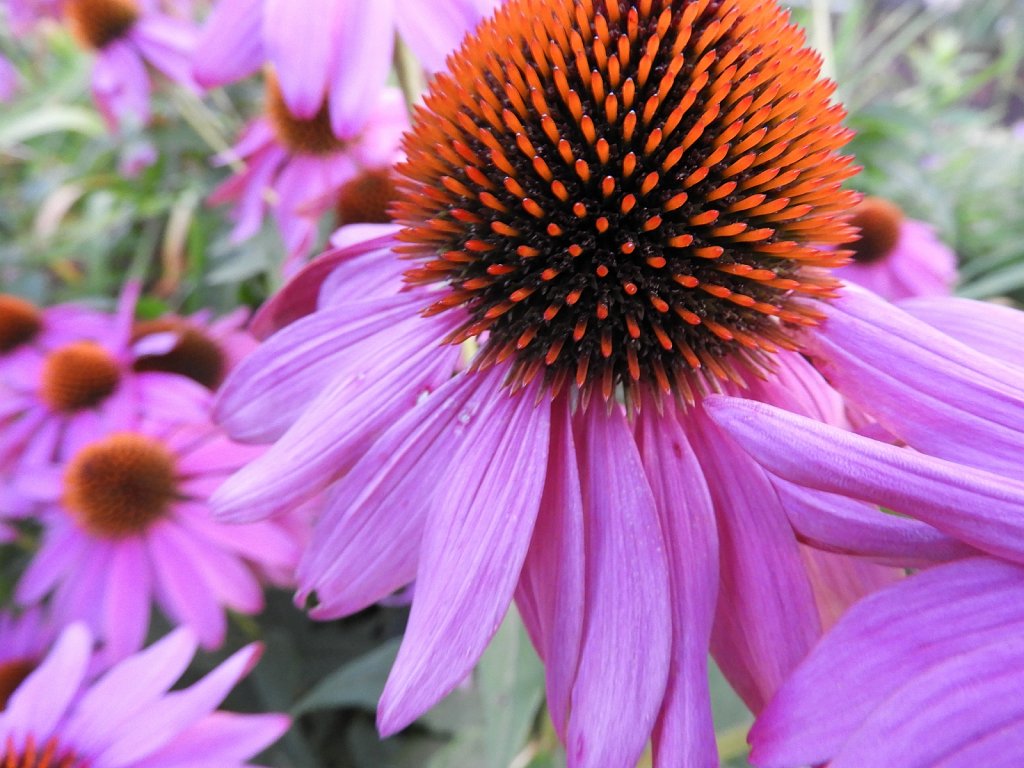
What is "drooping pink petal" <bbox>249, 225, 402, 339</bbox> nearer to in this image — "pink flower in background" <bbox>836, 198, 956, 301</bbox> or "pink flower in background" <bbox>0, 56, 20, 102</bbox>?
"pink flower in background" <bbox>836, 198, 956, 301</bbox>

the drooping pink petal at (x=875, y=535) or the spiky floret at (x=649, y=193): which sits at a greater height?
the spiky floret at (x=649, y=193)

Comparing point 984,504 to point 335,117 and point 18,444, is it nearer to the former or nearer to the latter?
point 335,117

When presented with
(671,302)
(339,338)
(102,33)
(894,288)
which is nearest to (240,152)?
(102,33)

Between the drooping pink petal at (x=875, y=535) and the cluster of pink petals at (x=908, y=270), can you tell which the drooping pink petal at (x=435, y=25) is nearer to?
the drooping pink petal at (x=875, y=535)

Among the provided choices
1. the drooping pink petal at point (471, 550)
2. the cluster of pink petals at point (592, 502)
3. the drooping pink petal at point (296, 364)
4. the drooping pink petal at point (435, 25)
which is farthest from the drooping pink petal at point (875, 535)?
the drooping pink petal at point (435, 25)

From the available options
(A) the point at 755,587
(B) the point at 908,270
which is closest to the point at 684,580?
(A) the point at 755,587

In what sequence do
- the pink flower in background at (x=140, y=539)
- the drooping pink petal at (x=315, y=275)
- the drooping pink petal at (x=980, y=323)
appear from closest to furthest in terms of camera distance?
the drooping pink petal at (x=980, y=323), the drooping pink petal at (x=315, y=275), the pink flower in background at (x=140, y=539)

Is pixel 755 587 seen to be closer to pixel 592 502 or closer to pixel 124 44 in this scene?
pixel 592 502
